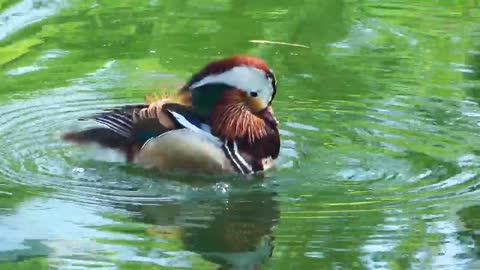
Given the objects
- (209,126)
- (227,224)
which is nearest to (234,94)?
(209,126)

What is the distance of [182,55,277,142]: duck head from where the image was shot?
6.97 meters

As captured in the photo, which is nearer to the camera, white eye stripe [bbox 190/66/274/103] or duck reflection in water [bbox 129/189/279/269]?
duck reflection in water [bbox 129/189/279/269]

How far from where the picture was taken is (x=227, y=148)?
6965 mm

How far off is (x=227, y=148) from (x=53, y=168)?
0.88 m

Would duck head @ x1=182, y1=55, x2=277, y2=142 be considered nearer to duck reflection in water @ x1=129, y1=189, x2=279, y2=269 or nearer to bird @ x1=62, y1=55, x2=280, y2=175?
bird @ x1=62, y1=55, x2=280, y2=175

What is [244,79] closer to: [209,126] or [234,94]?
[234,94]

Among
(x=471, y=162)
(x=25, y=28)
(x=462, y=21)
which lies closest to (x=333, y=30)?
(x=462, y=21)

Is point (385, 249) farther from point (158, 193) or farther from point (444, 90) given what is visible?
point (444, 90)

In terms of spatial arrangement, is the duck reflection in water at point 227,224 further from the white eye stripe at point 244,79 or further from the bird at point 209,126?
the white eye stripe at point 244,79

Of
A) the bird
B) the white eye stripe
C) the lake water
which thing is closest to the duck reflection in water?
the lake water

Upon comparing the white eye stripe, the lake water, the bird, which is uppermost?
the white eye stripe

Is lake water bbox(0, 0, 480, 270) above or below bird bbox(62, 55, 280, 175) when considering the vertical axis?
below

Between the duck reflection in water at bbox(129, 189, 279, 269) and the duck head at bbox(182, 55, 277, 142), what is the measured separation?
0.49 metres

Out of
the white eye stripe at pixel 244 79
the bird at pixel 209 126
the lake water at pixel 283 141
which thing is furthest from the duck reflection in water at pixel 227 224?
the white eye stripe at pixel 244 79
